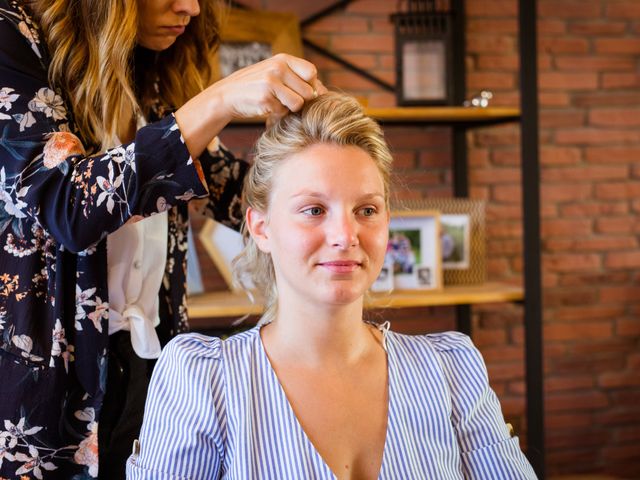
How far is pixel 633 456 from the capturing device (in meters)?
3.33

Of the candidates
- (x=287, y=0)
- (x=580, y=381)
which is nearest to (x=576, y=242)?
(x=580, y=381)

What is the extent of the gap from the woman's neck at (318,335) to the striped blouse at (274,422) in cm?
Answer: 5

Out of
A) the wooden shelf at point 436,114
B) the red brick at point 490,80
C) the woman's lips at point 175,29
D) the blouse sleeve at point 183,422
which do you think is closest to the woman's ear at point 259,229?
the blouse sleeve at point 183,422

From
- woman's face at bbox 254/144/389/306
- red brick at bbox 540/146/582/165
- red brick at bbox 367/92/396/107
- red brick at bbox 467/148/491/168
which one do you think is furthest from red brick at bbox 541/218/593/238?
woman's face at bbox 254/144/389/306

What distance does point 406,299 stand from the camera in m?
2.55

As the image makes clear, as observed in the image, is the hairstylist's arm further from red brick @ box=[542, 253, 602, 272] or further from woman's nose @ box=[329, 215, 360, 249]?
red brick @ box=[542, 253, 602, 272]

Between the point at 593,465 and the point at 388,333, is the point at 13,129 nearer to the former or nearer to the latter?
the point at 388,333

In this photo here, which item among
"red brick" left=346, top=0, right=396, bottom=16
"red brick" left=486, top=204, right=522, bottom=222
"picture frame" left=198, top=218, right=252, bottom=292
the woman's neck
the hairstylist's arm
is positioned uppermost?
"red brick" left=346, top=0, right=396, bottom=16

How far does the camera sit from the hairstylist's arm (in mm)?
1278

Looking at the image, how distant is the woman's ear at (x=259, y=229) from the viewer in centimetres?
145

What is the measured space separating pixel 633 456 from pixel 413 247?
1490 millimetres

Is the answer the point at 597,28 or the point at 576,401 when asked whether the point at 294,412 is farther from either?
the point at 597,28

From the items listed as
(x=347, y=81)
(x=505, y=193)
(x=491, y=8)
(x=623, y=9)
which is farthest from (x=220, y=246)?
(x=623, y=9)

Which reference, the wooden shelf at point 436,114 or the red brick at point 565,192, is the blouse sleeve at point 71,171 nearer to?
the wooden shelf at point 436,114
